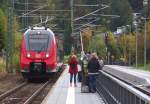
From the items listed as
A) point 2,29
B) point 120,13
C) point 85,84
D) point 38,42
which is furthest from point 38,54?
point 120,13

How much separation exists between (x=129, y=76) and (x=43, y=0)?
10053 centimetres

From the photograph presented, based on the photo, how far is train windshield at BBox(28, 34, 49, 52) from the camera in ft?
134

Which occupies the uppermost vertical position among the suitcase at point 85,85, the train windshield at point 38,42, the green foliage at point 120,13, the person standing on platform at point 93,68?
the green foliage at point 120,13

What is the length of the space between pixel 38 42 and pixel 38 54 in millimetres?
906

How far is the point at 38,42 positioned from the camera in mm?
41125

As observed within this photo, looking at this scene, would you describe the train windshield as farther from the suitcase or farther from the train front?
the suitcase

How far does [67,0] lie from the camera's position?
120 meters

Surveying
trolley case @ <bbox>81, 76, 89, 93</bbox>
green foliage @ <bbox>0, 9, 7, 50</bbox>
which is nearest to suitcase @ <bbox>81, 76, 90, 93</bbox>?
trolley case @ <bbox>81, 76, 89, 93</bbox>

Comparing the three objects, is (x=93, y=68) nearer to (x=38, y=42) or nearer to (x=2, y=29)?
(x=38, y=42)

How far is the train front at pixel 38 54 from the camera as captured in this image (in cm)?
4041

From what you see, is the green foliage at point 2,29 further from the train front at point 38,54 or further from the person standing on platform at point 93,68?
the person standing on platform at point 93,68

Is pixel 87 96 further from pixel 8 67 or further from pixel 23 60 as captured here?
pixel 8 67

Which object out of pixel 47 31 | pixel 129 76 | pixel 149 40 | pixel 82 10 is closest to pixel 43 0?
pixel 82 10

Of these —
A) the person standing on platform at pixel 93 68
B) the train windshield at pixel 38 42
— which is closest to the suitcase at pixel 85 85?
the person standing on platform at pixel 93 68
